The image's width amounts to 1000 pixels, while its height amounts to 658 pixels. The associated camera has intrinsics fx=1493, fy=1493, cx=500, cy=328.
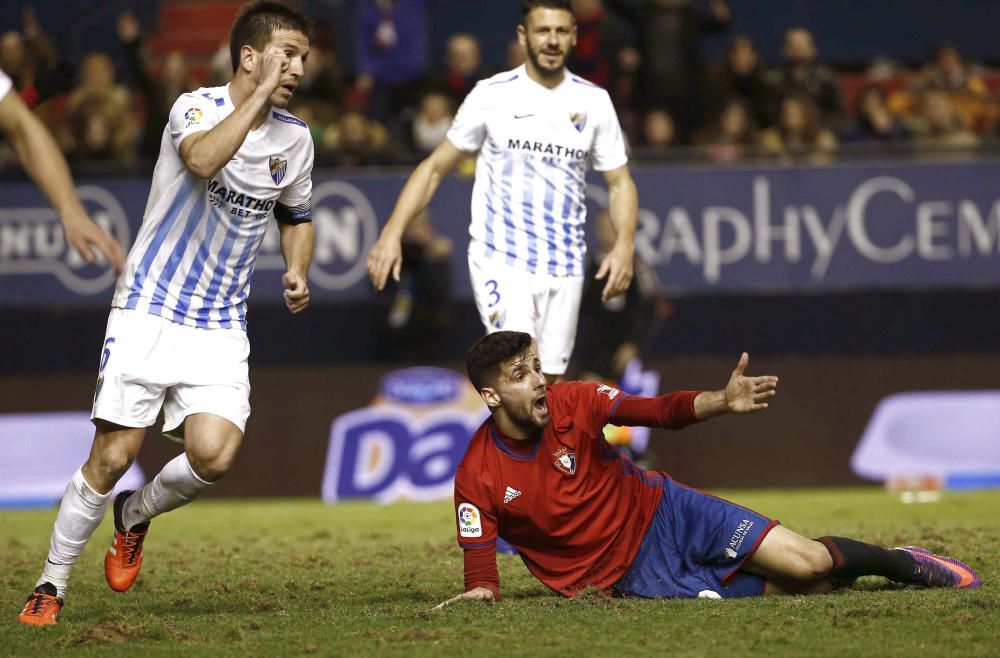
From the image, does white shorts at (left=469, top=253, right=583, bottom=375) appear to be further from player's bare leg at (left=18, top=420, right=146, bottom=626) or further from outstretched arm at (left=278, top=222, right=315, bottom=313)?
player's bare leg at (left=18, top=420, right=146, bottom=626)

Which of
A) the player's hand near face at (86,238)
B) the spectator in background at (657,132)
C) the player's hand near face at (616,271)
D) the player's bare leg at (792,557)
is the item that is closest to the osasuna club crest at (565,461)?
the player's bare leg at (792,557)

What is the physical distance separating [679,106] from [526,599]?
9.23 meters

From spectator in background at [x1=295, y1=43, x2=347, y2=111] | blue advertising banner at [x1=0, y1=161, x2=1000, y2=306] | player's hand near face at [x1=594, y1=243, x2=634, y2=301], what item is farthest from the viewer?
spectator in background at [x1=295, y1=43, x2=347, y2=111]

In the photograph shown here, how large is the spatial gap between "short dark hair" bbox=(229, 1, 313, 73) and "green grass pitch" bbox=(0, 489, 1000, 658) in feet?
7.82

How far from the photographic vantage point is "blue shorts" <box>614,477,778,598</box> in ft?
20.2

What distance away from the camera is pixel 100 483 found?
6.14m

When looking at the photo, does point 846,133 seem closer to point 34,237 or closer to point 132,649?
point 34,237

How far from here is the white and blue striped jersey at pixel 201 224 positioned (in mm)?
6219

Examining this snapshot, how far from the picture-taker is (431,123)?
14023mm

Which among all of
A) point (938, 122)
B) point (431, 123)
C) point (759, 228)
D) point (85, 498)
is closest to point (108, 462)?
point (85, 498)

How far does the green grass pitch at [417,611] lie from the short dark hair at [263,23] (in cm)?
238

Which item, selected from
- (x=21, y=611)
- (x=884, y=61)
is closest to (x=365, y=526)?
(x=21, y=611)

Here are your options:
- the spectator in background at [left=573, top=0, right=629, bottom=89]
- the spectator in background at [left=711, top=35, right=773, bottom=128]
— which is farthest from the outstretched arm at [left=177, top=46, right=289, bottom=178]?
the spectator in background at [left=711, top=35, right=773, bottom=128]

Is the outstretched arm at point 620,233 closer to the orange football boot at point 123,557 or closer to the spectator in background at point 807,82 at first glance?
the orange football boot at point 123,557
